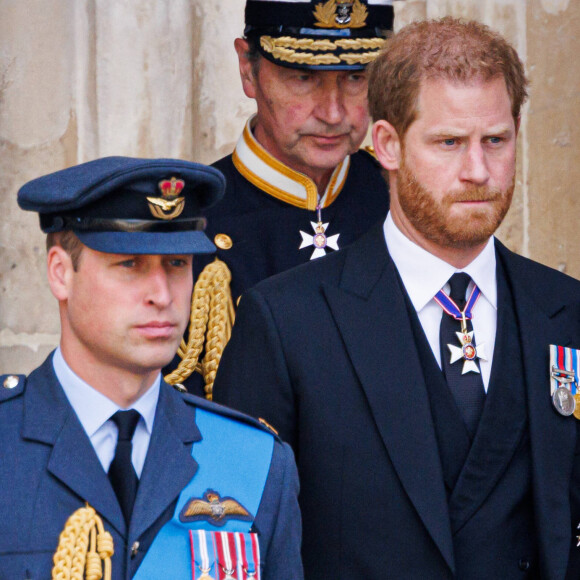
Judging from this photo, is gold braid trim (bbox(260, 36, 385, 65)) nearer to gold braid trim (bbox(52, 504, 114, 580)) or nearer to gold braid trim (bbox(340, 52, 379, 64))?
gold braid trim (bbox(340, 52, 379, 64))

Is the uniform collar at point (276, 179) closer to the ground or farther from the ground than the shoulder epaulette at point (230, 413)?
farther from the ground

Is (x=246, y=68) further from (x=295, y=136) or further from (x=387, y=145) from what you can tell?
(x=387, y=145)

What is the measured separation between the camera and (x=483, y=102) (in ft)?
11.5

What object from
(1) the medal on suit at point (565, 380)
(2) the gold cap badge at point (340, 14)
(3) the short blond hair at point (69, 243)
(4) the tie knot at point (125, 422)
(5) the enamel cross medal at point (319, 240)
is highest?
(2) the gold cap badge at point (340, 14)

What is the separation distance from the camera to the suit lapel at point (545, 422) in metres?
3.40

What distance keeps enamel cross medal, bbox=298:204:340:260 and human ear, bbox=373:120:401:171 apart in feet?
1.94

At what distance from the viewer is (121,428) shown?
2.91 metres

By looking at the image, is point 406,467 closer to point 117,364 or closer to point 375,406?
point 375,406

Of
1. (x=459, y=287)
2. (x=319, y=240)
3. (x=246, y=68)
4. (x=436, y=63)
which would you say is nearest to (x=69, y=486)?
(x=459, y=287)

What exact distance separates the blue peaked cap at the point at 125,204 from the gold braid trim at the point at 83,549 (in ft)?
1.60

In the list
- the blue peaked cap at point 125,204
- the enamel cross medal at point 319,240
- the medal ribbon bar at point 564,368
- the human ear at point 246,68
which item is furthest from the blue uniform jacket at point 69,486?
the human ear at point 246,68

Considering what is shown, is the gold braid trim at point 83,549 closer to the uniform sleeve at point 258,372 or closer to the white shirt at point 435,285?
the uniform sleeve at point 258,372

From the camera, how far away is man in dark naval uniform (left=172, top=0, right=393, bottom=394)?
13.4ft

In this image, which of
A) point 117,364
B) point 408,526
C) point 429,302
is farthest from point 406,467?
point 117,364
